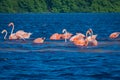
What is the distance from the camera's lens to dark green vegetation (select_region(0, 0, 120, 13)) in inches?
6811

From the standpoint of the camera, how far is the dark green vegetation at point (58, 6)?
568 feet

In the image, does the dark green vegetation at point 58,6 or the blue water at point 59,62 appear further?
the dark green vegetation at point 58,6

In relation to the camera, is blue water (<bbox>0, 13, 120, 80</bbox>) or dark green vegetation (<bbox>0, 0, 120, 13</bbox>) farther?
dark green vegetation (<bbox>0, 0, 120, 13</bbox>)

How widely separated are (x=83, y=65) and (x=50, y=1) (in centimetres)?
15125

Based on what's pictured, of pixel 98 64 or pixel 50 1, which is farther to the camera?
pixel 50 1

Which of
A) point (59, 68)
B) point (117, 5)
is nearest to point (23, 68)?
point (59, 68)

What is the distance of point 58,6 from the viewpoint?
593 feet

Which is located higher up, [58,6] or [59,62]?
[58,6]

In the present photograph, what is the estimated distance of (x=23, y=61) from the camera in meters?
30.8

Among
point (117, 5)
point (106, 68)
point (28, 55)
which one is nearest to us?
point (106, 68)

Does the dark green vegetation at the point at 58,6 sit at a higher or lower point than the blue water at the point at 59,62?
higher

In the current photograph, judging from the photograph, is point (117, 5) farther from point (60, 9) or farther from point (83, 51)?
point (83, 51)

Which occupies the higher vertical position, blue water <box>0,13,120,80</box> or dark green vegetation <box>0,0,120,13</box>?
dark green vegetation <box>0,0,120,13</box>

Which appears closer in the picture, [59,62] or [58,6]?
[59,62]
